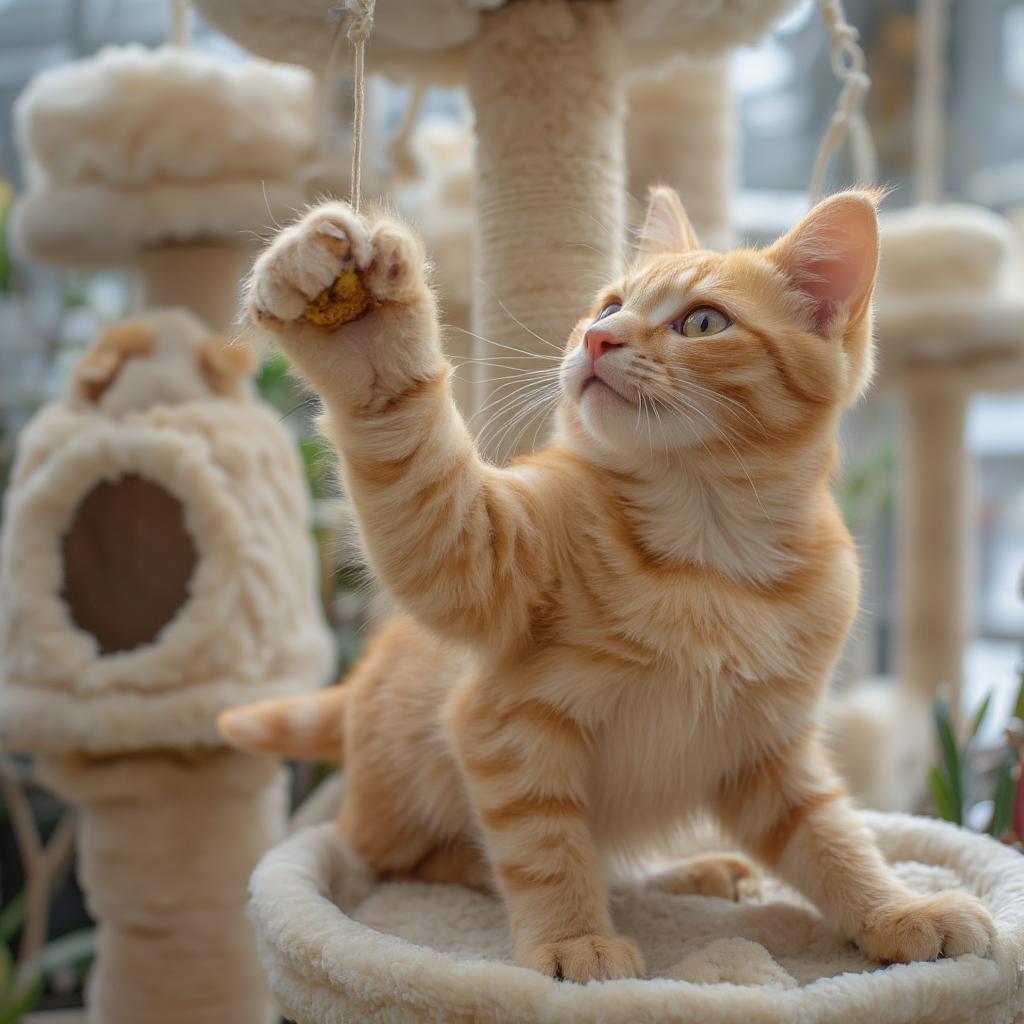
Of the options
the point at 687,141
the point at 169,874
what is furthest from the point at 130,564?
the point at 687,141

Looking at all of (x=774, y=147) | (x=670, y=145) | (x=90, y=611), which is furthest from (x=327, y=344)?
(x=774, y=147)

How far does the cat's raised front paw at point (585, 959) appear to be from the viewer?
0.59 metres

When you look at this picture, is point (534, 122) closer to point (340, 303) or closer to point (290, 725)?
point (340, 303)

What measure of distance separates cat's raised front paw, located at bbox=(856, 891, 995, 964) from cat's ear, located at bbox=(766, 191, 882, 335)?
1.23 feet

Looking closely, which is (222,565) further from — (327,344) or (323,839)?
(327,344)

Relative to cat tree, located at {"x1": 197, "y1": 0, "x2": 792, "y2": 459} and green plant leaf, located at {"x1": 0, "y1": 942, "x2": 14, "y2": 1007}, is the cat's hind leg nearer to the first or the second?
cat tree, located at {"x1": 197, "y1": 0, "x2": 792, "y2": 459}

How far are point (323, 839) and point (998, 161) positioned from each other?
256 centimetres

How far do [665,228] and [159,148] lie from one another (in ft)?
2.75

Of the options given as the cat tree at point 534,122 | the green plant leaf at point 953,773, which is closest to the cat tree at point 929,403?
the green plant leaf at point 953,773

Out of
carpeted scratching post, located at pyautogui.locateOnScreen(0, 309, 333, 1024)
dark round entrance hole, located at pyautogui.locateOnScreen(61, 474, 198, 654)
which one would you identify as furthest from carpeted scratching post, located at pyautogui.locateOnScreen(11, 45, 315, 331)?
dark round entrance hole, located at pyautogui.locateOnScreen(61, 474, 198, 654)

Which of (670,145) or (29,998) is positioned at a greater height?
(670,145)

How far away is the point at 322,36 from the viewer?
101 centimetres

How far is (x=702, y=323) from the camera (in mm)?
685

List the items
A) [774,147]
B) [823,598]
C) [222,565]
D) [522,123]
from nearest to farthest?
[823,598], [522,123], [222,565], [774,147]
